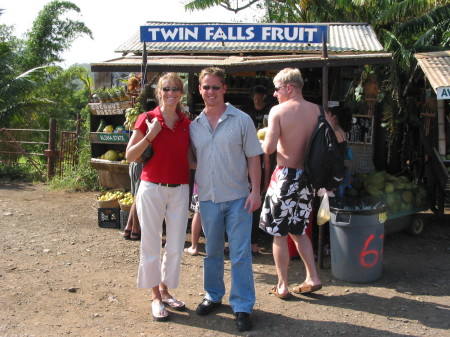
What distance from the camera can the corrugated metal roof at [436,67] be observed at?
6605mm

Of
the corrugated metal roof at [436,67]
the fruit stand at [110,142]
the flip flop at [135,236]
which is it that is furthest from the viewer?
the fruit stand at [110,142]

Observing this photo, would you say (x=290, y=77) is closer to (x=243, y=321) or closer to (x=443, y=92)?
(x=243, y=321)

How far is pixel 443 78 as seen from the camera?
265 inches

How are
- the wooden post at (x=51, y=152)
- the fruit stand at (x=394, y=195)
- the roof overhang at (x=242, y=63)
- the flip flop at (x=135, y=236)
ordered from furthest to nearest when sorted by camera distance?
the wooden post at (x=51, y=152), the flip flop at (x=135, y=236), the fruit stand at (x=394, y=195), the roof overhang at (x=242, y=63)

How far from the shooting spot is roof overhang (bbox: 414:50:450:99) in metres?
6.47

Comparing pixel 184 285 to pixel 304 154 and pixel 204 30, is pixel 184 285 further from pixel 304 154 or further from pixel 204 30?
pixel 204 30

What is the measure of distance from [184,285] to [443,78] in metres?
4.40

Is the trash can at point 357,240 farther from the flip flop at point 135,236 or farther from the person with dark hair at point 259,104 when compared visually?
the flip flop at point 135,236

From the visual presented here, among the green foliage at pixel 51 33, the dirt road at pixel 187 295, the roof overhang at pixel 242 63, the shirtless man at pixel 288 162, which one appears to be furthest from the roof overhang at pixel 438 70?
the green foliage at pixel 51 33

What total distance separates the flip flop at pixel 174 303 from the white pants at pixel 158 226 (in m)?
0.29

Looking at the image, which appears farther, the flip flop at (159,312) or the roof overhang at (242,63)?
the roof overhang at (242,63)

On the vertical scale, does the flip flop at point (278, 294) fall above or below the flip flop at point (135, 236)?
below

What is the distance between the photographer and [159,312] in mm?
4199

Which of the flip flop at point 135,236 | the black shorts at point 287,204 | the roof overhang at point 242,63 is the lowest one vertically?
the flip flop at point 135,236
